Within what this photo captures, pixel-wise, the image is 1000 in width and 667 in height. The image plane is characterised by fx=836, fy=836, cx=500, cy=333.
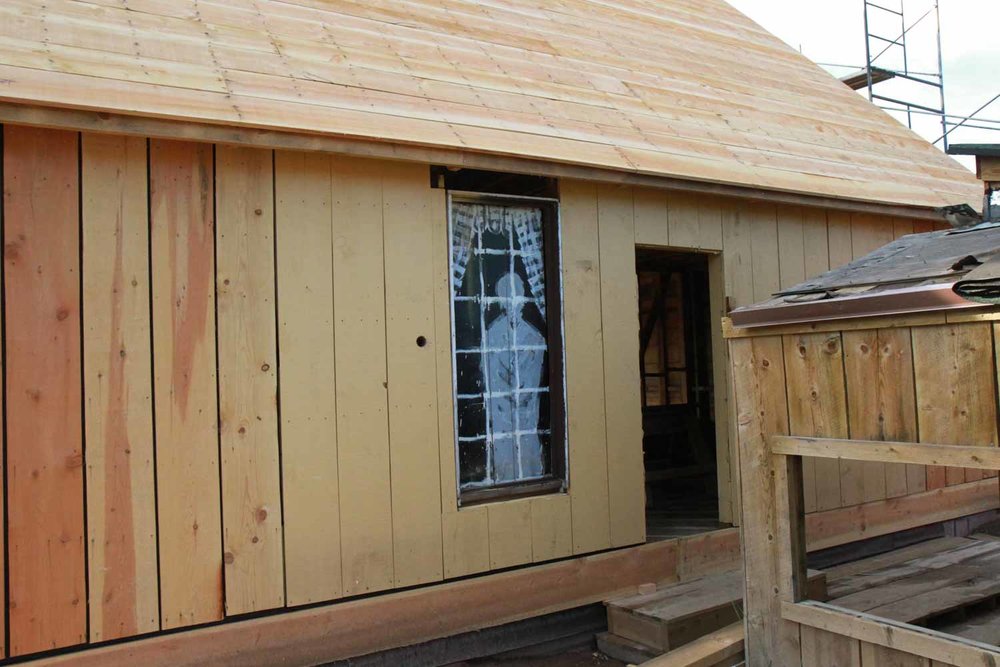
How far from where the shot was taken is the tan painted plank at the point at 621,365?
529cm

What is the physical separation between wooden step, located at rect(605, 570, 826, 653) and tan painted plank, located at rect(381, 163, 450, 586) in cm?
118

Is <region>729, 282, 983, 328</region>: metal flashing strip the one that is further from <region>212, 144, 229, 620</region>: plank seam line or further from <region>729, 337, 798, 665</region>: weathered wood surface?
<region>212, 144, 229, 620</region>: plank seam line

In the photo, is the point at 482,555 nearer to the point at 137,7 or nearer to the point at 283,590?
the point at 283,590

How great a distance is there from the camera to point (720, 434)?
19.8 feet

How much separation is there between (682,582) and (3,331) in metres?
4.13

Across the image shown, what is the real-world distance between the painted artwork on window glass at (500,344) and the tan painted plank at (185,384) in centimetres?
140

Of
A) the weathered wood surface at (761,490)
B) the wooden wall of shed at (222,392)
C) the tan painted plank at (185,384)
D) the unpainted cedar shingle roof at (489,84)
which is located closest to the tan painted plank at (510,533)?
the wooden wall of shed at (222,392)

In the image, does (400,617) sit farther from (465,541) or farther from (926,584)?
(926,584)

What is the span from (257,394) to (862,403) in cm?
277

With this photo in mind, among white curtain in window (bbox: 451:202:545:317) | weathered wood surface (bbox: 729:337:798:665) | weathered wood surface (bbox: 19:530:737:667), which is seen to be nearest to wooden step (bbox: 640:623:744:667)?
weathered wood surface (bbox: 729:337:798:665)

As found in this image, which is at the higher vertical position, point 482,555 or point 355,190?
point 355,190

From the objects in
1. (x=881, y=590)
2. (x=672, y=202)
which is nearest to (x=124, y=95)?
(x=672, y=202)

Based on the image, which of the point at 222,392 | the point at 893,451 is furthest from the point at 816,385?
the point at 222,392

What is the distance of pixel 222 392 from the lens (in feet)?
13.3
